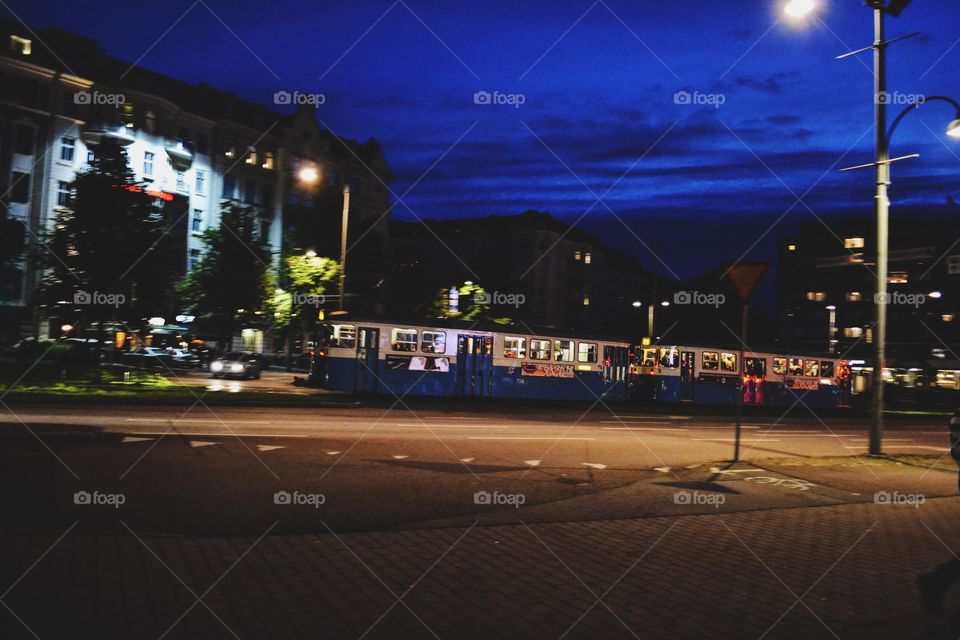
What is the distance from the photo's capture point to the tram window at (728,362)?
3450 centimetres

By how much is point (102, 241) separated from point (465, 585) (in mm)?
26274

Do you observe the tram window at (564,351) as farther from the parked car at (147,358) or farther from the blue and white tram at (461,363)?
the parked car at (147,358)

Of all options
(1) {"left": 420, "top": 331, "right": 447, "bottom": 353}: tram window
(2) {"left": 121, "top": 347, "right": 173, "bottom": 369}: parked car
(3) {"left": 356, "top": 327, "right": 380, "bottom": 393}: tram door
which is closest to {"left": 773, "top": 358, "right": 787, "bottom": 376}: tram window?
(1) {"left": 420, "top": 331, "right": 447, "bottom": 353}: tram window

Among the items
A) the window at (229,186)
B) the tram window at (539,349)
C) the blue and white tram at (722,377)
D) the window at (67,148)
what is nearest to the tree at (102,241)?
the tram window at (539,349)

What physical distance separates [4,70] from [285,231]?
75.0 feet

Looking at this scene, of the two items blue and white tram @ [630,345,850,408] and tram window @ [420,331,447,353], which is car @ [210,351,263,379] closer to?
tram window @ [420,331,447,353]

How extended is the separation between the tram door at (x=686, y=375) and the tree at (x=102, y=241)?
73.5 ft

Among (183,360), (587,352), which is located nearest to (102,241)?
(587,352)

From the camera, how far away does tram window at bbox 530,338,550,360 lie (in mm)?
29531

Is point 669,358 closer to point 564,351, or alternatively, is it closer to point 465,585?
point 564,351

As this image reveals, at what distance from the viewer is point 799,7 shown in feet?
39.2

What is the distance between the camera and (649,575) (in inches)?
227

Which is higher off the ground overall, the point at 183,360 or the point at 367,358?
the point at 367,358

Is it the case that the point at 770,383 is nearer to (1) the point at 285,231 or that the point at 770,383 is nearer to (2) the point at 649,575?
(2) the point at 649,575
